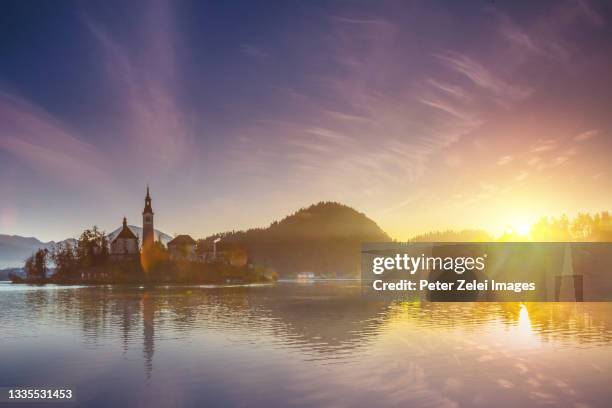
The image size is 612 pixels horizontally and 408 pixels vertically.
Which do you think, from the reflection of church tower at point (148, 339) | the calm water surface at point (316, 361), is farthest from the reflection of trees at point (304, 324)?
the calm water surface at point (316, 361)

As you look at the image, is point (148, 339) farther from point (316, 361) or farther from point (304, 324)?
point (304, 324)

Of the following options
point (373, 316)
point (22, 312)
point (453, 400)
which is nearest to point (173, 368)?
point (453, 400)

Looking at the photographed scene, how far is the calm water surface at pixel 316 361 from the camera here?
1417 inches

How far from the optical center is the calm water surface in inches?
1417

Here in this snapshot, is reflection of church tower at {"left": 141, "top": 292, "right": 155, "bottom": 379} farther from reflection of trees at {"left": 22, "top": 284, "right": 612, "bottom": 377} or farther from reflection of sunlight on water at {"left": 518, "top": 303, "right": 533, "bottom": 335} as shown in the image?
reflection of sunlight on water at {"left": 518, "top": 303, "right": 533, "bottom": 335}

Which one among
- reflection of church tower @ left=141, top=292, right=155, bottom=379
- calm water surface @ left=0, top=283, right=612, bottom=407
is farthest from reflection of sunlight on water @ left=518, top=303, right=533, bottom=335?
reflection of church tower @ left=141, top=292, right=155, bottom=379

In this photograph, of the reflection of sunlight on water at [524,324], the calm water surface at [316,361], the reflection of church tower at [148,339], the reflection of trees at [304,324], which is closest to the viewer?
the calm water surface at [316,361]

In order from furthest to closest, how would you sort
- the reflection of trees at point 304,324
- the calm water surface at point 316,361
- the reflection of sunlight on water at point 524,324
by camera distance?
1. the reflection of sunlight on water at point 524,324
2. the reflection of trees at point 304,324
3. the calm water surface at point 316,361

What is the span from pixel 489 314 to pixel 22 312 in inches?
3280

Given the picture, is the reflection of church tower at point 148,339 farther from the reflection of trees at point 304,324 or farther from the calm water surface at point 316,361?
the calm water surface at point 316,361

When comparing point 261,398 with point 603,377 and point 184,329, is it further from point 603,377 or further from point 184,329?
point 184,329

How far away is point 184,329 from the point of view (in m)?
72.4

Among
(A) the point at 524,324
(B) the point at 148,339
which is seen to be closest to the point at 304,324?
(B) the point at 148,339

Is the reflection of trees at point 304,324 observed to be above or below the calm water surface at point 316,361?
below
